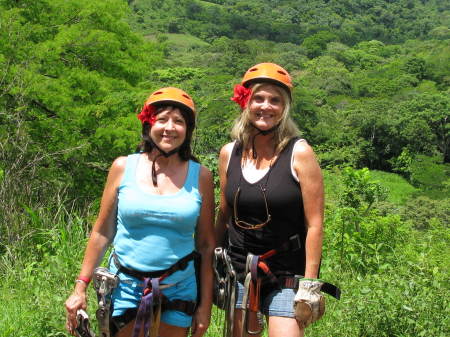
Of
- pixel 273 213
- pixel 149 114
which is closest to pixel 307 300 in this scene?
pixel 273 213

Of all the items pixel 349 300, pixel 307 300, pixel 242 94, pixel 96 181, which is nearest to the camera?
pixel 307 300

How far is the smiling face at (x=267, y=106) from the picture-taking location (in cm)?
268

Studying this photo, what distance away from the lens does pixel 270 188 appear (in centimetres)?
256

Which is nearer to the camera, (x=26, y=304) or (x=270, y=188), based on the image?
(x=270, y=188)

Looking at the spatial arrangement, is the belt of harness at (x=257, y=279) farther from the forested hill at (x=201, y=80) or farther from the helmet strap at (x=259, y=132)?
the forested hill at (x=201, y=80)

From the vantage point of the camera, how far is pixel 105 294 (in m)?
2.54

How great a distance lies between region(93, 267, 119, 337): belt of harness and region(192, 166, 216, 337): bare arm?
414 mm

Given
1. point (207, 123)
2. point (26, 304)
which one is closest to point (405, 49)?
point (207, 123)

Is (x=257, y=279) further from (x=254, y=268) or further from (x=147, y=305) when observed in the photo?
(x=147, y=305)

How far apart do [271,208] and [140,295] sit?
2.36ft

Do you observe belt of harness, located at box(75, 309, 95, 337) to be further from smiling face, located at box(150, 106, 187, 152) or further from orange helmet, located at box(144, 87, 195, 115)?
orange helmet, located at box(144, 87, 195, 115)

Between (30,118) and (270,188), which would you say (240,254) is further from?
(30,118)

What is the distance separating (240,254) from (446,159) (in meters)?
51.1

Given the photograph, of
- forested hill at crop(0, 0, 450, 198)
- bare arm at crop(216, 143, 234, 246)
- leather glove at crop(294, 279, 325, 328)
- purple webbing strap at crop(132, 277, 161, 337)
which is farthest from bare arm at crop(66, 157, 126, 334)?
forested hill at crop(0, 0, 450, 198)
